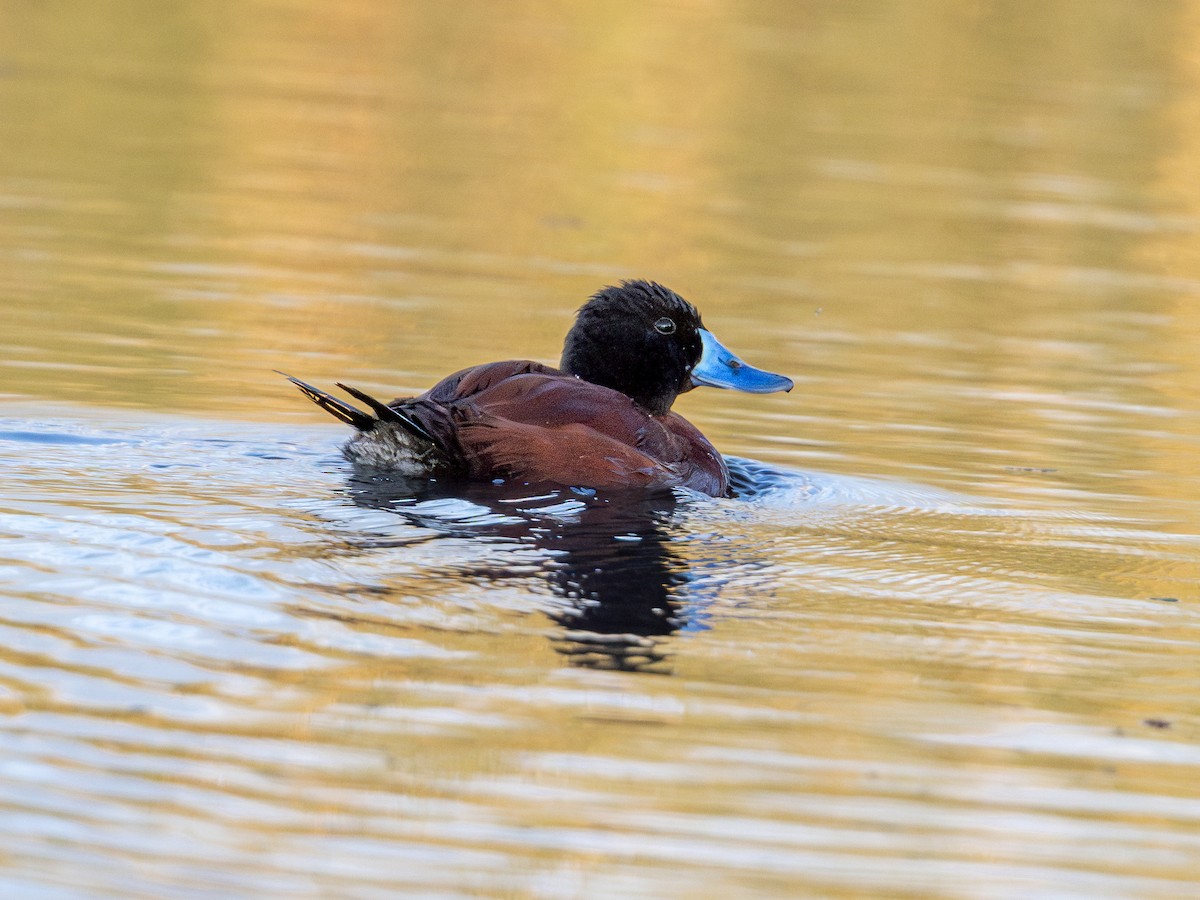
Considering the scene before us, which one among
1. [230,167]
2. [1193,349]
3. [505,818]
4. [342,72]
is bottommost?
[505,818]

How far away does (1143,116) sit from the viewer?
A: 727 inches

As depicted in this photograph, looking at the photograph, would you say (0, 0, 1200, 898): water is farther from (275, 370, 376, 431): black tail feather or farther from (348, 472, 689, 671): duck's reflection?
(275, 370, 376, 431): black tail feather

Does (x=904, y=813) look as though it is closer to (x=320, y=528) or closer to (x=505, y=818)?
(x=505, y=818)

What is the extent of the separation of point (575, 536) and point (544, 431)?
0.60 m

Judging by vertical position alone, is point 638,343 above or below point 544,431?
above

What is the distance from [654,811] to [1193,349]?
718 cm

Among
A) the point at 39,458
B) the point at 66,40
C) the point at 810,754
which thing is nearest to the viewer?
the point at 810,754

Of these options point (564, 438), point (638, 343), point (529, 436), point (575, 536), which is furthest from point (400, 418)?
point (638, 343)

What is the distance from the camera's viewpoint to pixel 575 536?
18.0 ft

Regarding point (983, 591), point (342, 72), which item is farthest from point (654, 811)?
point (342, 72)

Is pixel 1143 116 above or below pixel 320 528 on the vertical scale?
above

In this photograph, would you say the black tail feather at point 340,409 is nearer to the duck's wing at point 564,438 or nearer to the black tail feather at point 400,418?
the black tail feather at point 400,418

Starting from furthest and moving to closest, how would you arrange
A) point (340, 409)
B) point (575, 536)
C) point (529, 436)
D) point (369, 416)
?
1. point (369, 416)
2. point (529, 436)
3. point (340, 409)
4. point (575, 536)

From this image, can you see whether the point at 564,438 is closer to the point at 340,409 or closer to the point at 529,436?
the point at 529,436
